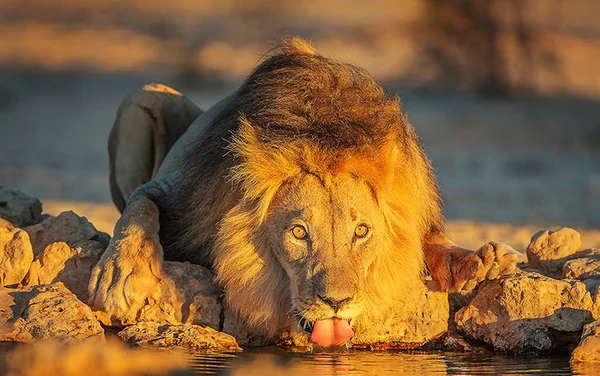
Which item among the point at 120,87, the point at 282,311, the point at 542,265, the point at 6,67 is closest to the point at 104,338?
the point at 282,311

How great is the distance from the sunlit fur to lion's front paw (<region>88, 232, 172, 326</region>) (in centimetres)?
28

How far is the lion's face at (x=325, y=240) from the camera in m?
5.11

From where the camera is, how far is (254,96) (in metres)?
5.83

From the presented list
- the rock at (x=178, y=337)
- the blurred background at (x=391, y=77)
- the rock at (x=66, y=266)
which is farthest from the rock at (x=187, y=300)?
the blurred background at (x=391, y=77)

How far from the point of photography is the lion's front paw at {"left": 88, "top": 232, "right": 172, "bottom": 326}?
557 centimetres

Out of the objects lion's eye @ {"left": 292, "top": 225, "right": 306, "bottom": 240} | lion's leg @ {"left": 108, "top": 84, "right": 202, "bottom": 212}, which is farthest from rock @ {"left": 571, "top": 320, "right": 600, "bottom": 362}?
lion's leg @ {"left": 108, "top": 84, "right": 202, "bottom": 212}

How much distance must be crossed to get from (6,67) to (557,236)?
1840 centimetres

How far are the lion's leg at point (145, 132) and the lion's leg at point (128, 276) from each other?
2.25 metres

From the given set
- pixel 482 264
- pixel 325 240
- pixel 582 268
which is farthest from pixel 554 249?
pixel 325 240

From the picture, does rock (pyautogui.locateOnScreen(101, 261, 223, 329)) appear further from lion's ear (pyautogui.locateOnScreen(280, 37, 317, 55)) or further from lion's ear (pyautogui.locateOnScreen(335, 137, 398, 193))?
lion's ear (pyautogui.locateOnScreen(280, 37, 317, 55))

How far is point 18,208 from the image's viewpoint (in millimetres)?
6672

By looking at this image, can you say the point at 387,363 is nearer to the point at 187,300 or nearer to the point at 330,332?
the point at 330,332

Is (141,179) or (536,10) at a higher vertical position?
(536,10)

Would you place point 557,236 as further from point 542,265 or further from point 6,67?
point 6,67
